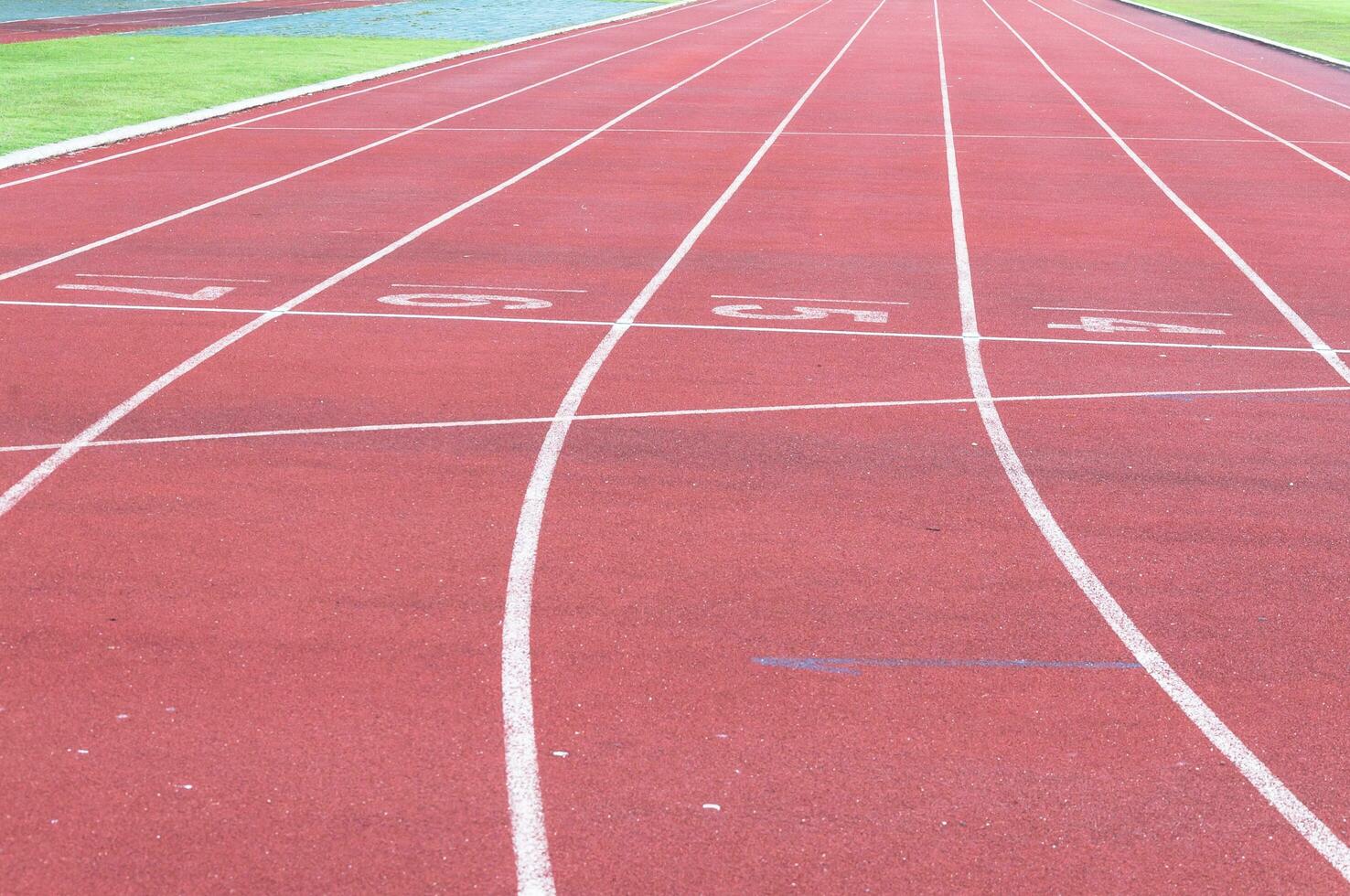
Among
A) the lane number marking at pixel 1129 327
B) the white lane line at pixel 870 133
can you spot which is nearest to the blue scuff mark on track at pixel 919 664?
the lane number marking at pixel 1129 327

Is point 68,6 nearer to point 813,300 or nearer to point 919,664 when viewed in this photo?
point 813,300

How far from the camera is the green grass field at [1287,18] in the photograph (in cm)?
4062

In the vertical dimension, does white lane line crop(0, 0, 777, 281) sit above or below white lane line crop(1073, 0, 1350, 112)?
above

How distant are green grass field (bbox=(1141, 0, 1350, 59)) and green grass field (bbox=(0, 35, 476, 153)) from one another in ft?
70.1

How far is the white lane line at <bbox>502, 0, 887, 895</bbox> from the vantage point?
4.70 meters

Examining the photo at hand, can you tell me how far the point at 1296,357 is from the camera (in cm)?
1072

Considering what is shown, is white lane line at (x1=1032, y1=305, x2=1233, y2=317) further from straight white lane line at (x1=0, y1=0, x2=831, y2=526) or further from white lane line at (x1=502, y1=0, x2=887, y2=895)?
straight white lane line at (x1=0, y1=0, x2=831, y2=526)

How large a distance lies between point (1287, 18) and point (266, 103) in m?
36.8

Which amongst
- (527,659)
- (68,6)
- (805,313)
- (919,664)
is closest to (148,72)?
(805,313)

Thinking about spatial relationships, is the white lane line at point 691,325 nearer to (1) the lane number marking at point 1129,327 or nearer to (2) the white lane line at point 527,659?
(1) the lane number marking at point 1129,327

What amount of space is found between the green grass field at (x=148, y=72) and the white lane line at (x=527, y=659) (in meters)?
12.5

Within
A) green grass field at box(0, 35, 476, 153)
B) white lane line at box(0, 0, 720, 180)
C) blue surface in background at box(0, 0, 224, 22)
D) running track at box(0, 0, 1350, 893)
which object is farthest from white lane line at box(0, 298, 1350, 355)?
blue surface in background at box(0, 0, 224, 22)

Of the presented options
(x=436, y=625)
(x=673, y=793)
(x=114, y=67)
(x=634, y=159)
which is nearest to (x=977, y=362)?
(x=436, y=625)

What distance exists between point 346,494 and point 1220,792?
431 cm
